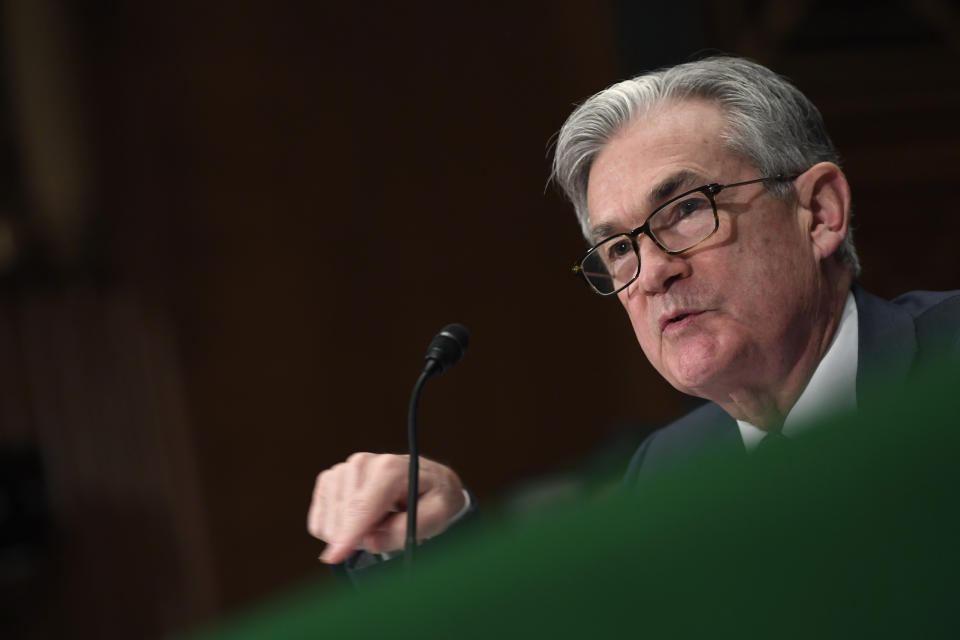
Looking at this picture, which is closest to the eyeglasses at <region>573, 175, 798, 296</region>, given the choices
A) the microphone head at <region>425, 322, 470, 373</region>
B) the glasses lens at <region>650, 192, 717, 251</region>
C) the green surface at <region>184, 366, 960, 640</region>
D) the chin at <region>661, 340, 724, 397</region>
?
the glasses lens at <region>650, 192, 717, 251</region>

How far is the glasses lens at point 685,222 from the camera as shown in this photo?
1.29 meters

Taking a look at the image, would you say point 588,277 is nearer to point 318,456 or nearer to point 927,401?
point 927,401

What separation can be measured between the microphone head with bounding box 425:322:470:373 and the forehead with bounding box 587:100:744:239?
0.24m

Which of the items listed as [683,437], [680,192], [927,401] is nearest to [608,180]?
[680,192]

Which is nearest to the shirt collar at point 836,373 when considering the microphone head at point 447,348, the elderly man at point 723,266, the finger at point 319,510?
the elderly man at point 723,266

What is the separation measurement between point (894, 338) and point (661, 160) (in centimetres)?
35

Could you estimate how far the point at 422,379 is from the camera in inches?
46.8

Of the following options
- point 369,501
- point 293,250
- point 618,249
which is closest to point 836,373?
point 618,249

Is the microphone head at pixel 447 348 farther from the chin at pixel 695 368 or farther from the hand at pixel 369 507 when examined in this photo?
the chin at pixel 695 368

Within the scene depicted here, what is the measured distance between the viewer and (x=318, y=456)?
4.21 meters

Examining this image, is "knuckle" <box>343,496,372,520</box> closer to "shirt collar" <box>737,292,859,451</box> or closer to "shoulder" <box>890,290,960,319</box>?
"shirt collar" <box>737,292,859,451</box>

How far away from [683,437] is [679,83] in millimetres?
507

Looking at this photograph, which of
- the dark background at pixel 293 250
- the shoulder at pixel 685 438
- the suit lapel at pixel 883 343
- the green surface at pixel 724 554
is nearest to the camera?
the green surface at pixel 724 554

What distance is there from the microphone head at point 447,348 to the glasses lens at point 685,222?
27 cm
